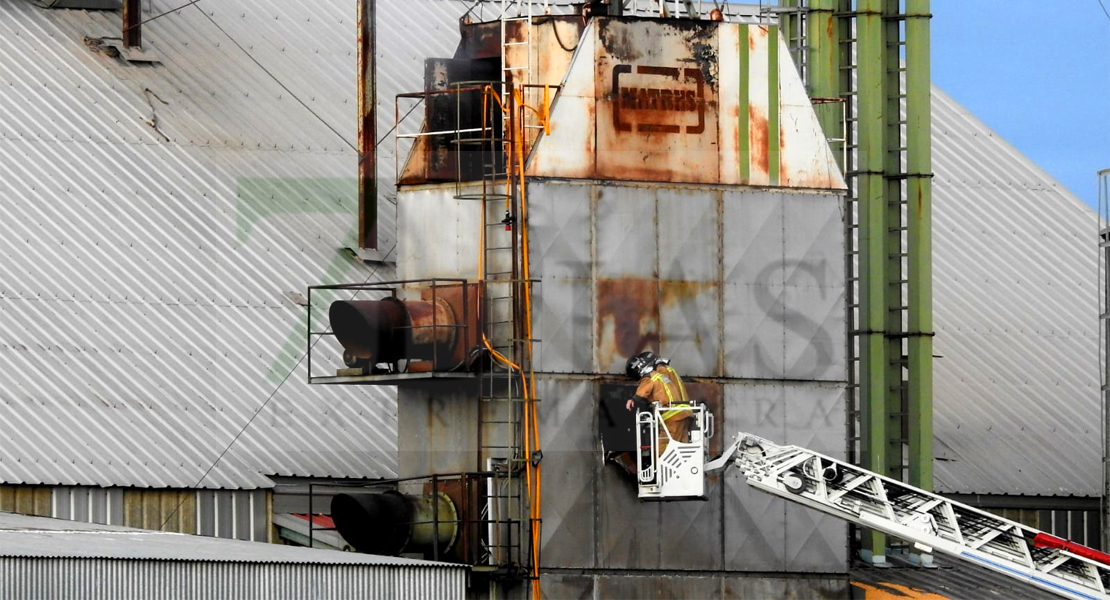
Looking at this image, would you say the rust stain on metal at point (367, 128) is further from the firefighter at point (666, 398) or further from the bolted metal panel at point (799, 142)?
the firefighter at point (666, 398)

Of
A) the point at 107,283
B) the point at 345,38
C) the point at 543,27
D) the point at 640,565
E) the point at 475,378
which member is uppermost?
the point at 345,38

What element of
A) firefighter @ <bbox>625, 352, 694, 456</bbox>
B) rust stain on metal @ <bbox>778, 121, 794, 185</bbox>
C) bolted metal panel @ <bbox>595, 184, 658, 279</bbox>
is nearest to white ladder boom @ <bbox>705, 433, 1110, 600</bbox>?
firefighter @ <bbox>625, 352, 694, 456</bbox>

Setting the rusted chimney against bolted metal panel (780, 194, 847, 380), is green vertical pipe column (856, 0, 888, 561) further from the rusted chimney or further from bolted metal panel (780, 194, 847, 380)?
the rusted chimney

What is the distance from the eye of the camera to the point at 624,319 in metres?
31.2

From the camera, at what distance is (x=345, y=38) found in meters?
45.3

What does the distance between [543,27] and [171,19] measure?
14870 mm

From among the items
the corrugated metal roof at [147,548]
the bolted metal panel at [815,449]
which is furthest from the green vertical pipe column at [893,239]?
the corrugated metal roof at [147,548]

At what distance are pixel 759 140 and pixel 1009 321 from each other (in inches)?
554

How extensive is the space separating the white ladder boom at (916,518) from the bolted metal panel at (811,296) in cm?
222

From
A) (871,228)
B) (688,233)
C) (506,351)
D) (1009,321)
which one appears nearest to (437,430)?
(506,351)

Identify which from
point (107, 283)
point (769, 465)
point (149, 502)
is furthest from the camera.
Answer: point (107, 283)

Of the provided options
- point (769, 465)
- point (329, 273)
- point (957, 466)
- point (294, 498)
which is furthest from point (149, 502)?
point (957, 466)

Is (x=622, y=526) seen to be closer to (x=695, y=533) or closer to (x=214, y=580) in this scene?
(x=695, y=533)

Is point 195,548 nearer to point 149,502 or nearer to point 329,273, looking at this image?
point 149,502
